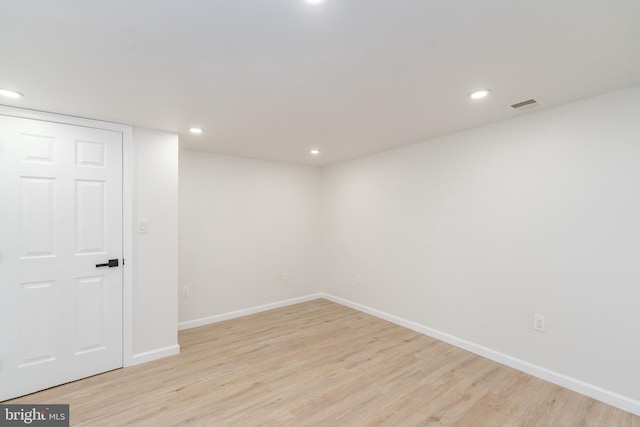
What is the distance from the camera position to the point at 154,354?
9.09ft

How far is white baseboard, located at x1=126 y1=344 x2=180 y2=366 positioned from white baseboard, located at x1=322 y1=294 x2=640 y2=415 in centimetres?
256

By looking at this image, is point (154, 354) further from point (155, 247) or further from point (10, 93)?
point (10, 93)

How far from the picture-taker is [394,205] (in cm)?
372

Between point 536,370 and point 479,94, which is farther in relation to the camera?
point 536,370

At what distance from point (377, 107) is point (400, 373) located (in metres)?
2.32

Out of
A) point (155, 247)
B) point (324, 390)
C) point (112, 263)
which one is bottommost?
point (324, 390)

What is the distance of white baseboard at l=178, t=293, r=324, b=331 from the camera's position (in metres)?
3.56

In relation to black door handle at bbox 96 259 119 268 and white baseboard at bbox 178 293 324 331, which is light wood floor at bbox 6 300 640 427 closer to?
white baseboard at bbox 178 293 324 331

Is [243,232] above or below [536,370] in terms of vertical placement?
above

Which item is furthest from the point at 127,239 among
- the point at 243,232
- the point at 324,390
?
the point at 324,390

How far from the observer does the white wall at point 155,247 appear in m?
2.72

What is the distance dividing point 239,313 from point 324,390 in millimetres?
2055

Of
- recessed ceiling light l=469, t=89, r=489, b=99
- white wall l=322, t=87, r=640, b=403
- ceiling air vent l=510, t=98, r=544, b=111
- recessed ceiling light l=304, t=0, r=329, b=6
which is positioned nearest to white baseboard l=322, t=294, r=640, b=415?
white wall l=322, t=87, r=640, b=403

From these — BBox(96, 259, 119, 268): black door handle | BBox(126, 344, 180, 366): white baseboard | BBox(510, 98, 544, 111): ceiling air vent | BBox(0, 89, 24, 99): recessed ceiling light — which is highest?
BBox(0, 89, 24, 99): recessed ceiling light
